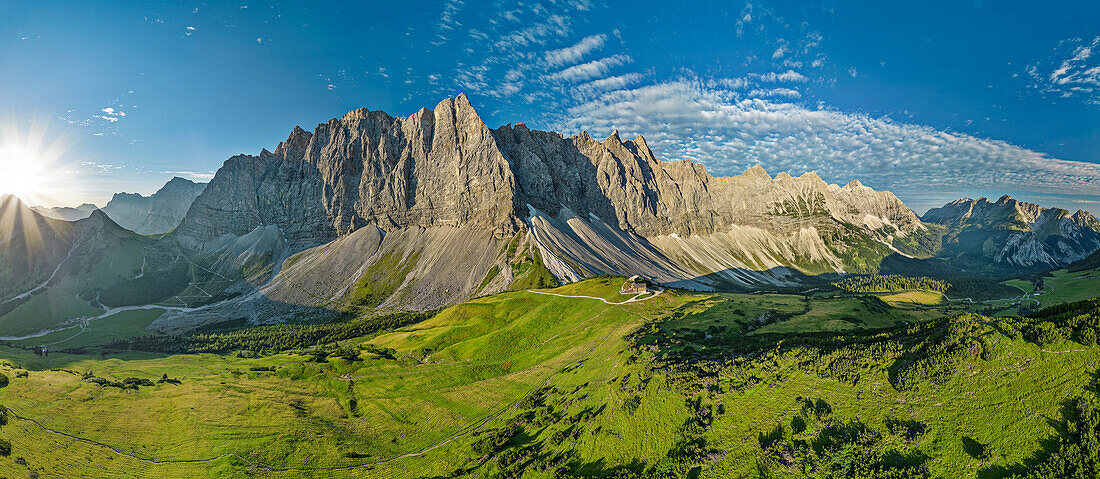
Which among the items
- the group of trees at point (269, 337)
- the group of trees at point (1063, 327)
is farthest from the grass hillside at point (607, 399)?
the group of trees at point (269, 337)

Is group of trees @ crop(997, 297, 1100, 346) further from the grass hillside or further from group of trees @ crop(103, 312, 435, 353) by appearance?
group of trees @ crop(103, 312, 435, 353)

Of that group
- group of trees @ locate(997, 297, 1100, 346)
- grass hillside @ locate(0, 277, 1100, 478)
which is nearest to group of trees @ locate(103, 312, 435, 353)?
grass hillside @ locate(0, 277, 1100, 478)

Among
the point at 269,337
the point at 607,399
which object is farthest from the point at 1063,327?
the point at 269,337

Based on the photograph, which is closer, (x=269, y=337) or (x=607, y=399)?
(x=607, y=399)

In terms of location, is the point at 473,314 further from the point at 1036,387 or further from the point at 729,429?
the point at 1036,387

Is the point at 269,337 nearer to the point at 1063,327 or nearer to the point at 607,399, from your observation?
the point at 607,399

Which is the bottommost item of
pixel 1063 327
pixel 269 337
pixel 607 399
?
pixel 269 337

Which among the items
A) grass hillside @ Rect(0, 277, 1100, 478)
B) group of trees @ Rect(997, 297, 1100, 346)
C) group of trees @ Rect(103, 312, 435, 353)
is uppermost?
group of trees @ Rect(997, 297, 1100, 346)
